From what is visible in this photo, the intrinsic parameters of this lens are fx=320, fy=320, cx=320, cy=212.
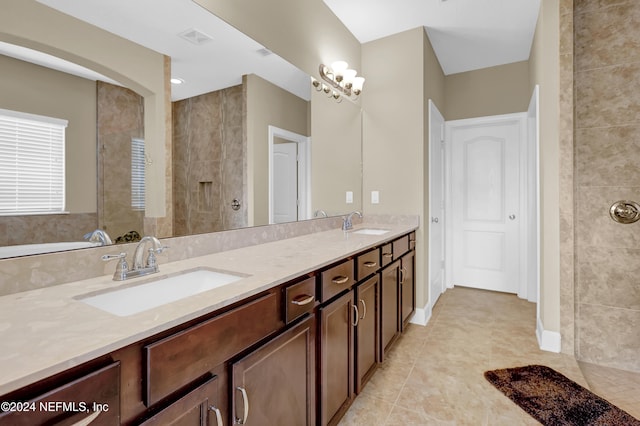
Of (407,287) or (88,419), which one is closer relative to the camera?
(88,419)

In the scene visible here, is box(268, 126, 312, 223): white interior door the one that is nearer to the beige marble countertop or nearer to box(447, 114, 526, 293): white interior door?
the beige marble countertop

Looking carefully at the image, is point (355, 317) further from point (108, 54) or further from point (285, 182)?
point (108, 54)

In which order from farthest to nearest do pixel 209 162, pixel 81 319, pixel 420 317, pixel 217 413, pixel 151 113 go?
1. pixel 420 317
2. pixel 209 162
3. pixel 151 113
4. pixel 217 413
5. pixel 81 319

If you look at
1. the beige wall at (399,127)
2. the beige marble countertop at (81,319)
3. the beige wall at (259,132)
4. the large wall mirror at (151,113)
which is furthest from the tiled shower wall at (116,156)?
the beige wall at (399,127)

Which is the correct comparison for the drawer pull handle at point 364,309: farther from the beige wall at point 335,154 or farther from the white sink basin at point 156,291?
the beige wall at point 335,154

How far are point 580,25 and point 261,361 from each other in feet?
9.69

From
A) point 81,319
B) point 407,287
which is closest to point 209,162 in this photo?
point 81,319

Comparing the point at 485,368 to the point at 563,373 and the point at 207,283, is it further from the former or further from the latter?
the point at 207,283

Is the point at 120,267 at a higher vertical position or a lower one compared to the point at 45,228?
lower

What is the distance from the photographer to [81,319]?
2.44 feet

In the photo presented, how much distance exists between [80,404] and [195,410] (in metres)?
0.30

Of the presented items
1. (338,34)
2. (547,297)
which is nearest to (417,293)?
(547,297)

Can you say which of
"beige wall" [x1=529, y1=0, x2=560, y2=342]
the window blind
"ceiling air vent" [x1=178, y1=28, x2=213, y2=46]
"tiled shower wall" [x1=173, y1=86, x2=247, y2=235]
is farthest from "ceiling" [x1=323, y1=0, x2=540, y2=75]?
the window blind

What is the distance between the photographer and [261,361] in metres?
1.01
